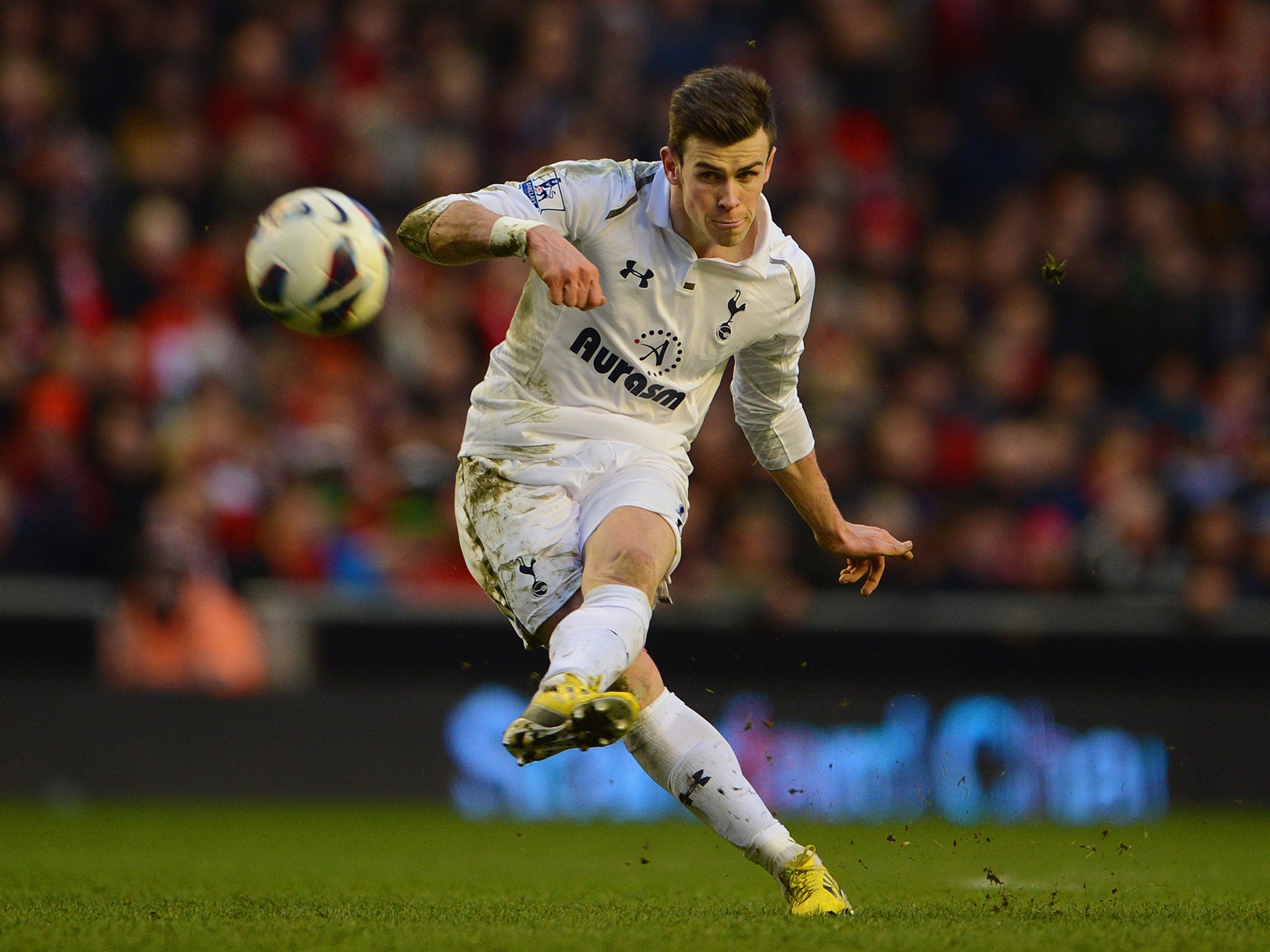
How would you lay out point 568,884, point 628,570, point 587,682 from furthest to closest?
point 568,884, point 628,570, point 587,682

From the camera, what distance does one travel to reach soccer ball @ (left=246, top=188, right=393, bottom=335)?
16.6 ft

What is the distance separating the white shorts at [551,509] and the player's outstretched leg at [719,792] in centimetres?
41

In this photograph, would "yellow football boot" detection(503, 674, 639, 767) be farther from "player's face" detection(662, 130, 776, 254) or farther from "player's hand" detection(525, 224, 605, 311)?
"player's face" detection(662, 130, 776, 254)

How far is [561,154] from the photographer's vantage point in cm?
1252

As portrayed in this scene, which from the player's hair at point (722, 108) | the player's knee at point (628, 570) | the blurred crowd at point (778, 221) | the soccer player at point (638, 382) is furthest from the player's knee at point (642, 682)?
the blurred crowd at point (778, 221)

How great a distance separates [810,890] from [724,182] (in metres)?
1.94

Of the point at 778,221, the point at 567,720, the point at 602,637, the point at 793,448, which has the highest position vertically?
the point at 778,221

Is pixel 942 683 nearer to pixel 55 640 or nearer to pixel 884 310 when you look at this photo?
pixel 884 310

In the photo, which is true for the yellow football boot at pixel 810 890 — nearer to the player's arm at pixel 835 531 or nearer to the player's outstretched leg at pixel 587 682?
the player's outstretched leg at pixel 587 682

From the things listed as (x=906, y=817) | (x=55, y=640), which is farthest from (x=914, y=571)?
(x=55, y=640)

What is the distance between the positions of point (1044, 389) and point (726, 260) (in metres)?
7.28

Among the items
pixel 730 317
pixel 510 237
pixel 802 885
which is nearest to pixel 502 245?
pixel 510 237

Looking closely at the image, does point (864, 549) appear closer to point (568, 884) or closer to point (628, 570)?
point (628, 570)

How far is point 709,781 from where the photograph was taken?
5.07 meters
